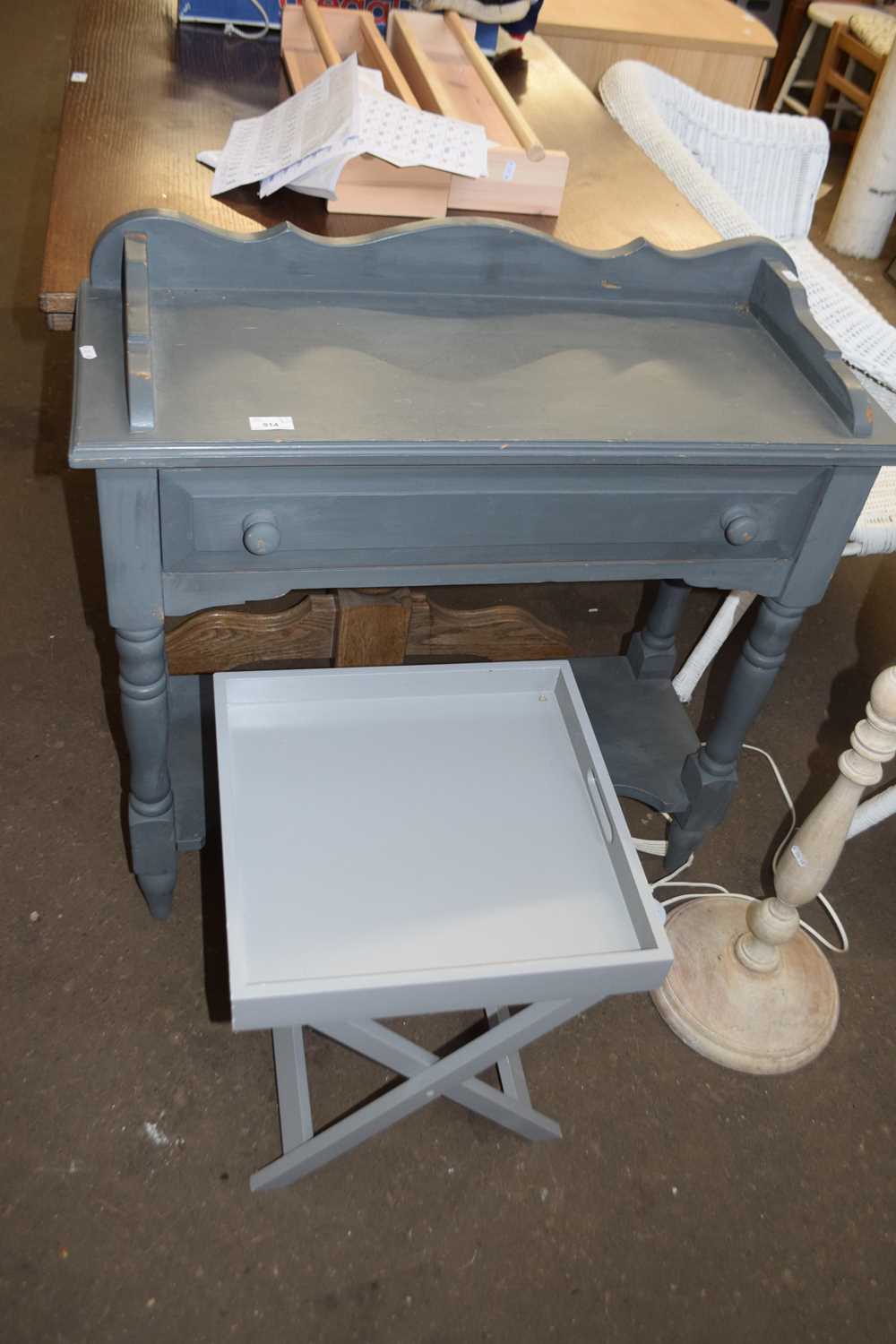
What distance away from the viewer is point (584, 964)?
121 centimetres

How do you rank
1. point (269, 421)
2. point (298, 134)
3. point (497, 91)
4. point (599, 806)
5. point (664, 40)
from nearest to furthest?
1. point (269, 421)
2. point (599, 806)
3. point (298, 134)
4. point (497, 91)
5. point (664, 40)

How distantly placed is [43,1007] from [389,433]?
943mm

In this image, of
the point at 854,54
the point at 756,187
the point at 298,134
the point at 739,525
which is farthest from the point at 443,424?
the point at 854,54

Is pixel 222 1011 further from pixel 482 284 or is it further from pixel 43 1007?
pixel 482 284

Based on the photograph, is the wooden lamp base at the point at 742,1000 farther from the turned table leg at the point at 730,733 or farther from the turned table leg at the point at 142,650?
Result: the turned table leg at the point at 142,650

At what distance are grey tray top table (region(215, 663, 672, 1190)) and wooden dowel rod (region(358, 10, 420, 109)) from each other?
0.86 meters

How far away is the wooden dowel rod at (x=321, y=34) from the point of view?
1820mm

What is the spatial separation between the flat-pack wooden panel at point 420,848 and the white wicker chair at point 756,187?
63 cm

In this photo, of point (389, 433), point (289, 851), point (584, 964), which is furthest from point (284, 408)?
point (584, 964)

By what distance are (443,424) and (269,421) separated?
185 millimetres

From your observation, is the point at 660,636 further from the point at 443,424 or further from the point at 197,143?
the point at 197,143

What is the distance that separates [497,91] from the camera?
1.77m

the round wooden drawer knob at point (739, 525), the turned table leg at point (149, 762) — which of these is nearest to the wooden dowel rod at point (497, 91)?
the round wooden drawer knob at point (739, 525)

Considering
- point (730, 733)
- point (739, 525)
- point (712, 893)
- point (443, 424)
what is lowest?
point (712, 893)
